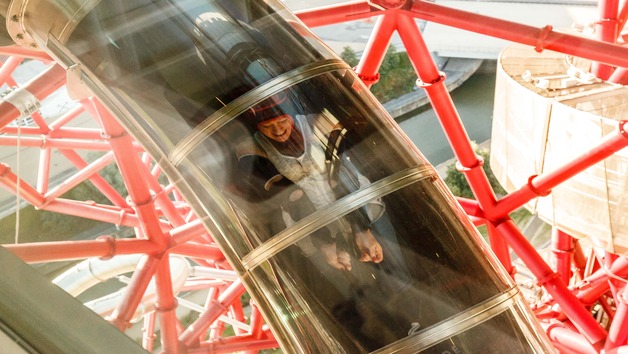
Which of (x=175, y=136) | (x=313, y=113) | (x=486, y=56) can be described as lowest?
(x=486, y=56)

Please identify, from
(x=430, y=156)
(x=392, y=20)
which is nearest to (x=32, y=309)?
(x=392, y=20)

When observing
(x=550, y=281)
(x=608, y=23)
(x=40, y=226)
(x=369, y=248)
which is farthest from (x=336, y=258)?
(x=608, y=23)

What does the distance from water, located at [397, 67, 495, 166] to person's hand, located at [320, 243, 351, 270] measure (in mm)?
10133

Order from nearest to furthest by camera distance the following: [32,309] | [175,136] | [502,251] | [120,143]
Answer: [32,309] → [175,136] → [120,143] → [502,251]

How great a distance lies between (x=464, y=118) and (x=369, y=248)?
35.5 ft

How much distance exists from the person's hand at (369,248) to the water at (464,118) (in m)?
10.1

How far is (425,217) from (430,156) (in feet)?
35.3

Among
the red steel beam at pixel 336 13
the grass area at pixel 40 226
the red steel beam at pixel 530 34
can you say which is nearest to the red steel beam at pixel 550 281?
the red steel beam at pixel 530 34

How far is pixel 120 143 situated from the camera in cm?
407

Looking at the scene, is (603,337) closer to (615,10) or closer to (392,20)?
(615,10)

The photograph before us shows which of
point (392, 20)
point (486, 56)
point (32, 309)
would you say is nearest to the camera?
point (32, 309)

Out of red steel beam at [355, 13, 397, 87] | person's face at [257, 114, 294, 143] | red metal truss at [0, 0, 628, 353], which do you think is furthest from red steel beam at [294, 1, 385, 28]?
person's face at [257, 114, 294, 143]

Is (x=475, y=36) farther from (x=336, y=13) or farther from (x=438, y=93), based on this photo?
(x=336, y=13)

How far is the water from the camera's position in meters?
12.3
